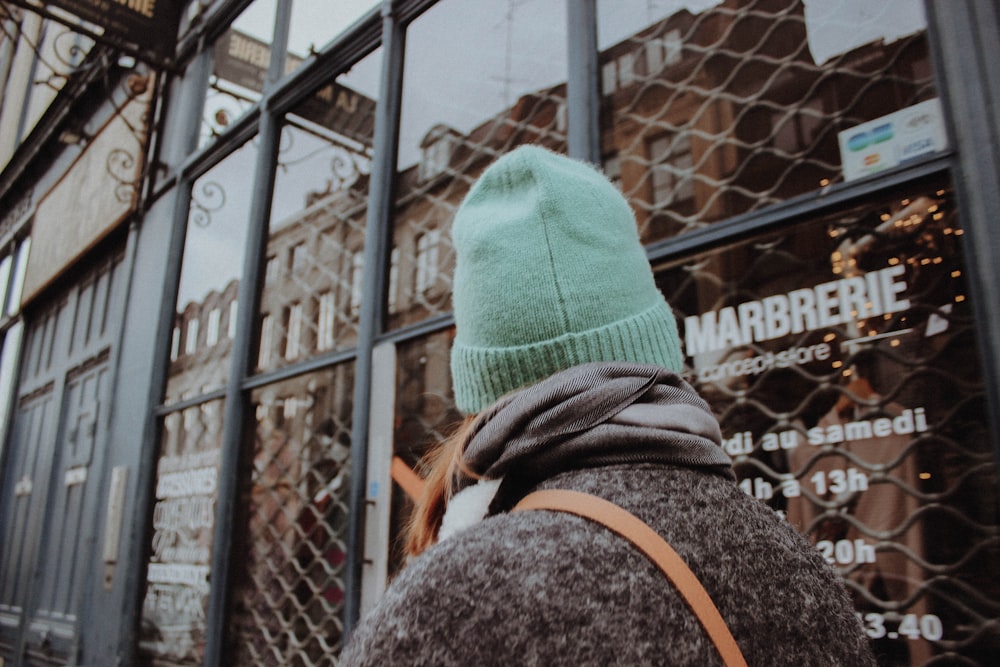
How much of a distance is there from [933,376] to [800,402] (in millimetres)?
349

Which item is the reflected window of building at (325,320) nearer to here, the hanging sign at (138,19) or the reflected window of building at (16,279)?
the hanging sign at (138,19)

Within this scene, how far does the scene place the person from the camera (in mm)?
686

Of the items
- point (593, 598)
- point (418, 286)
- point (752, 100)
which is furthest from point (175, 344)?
point (593, 598)

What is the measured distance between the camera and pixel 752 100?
7.99ft

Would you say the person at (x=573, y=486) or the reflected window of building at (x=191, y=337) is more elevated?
the reflected window of building at (x=191, y=337)

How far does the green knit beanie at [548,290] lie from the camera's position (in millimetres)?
944

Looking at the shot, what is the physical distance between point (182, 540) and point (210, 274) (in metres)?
1.73

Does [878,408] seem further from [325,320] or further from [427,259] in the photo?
[325,320]

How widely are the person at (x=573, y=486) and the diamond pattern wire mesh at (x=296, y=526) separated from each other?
246 centimetres

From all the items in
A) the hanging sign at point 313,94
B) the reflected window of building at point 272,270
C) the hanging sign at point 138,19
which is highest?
the hanging sign at point 138,19

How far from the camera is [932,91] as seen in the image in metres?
2.00

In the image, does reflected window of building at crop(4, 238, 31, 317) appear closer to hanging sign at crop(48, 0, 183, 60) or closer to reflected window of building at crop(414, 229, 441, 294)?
hanging sign at crop(48, 0, 183, 60)

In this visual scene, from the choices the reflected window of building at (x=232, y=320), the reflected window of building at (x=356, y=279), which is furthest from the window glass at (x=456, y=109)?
the reflected window of building at (x=232, y=320)

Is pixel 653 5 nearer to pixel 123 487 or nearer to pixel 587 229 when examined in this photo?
pixel 587 229
